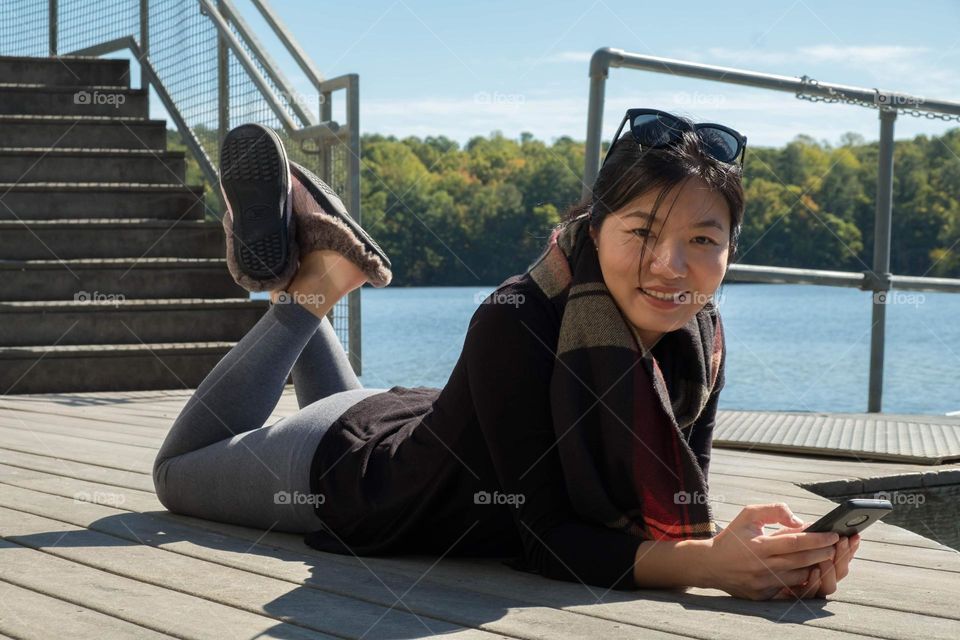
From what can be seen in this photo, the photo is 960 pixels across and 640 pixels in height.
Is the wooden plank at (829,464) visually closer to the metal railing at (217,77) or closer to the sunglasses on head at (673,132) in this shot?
the sunglasses on head at (673,132)

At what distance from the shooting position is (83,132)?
7000 mm

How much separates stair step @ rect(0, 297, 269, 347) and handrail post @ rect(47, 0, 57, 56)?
10.9ft

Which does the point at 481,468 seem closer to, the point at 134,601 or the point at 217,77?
the point at 134,601

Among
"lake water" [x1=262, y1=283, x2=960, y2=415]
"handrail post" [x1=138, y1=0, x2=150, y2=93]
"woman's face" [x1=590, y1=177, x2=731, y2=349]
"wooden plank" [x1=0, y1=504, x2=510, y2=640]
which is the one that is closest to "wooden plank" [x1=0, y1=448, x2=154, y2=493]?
"wooden plank" [x1=0, y1=504, x2=510, y2=640]

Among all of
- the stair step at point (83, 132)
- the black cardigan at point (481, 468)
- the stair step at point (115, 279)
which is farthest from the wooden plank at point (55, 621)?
the stair step at point (83, 132)

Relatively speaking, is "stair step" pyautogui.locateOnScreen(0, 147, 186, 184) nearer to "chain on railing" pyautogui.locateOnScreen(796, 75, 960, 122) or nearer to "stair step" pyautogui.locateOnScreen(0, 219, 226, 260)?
"stair step" pyautogui.locateOnScreen(0, 219, 226, 260)

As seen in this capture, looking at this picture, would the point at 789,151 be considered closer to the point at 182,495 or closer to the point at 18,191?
the point at 18,191

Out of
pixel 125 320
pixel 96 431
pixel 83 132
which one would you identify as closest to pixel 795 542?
pixel 96 431

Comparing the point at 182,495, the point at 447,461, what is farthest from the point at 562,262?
the point at 182,495

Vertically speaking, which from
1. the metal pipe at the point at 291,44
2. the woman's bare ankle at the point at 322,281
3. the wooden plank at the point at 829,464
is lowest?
the wooden plank at the point at 829,464

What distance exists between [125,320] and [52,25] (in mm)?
3707

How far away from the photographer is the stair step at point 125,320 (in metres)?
5.55

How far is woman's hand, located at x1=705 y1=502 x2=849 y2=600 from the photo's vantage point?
1.73 metres

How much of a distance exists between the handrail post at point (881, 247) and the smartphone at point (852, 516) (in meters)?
2.81
